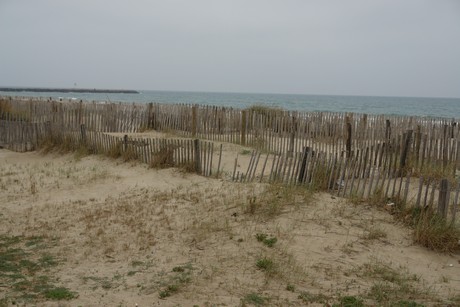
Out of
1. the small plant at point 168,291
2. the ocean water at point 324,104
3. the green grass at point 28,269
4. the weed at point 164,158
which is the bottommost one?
the green grass at point 28,269

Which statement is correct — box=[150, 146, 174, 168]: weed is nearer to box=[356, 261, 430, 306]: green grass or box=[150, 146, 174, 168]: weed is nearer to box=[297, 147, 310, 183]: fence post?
box=[297, 147, 310, 183]: fence post

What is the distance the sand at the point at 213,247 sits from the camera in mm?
3941

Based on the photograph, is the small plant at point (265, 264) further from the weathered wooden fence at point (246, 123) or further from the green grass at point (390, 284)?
the weathered wooden fence at point (246, 123)

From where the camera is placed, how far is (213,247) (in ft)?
16.5

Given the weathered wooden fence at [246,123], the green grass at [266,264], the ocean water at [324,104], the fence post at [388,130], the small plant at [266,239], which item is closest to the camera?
the green grass at [266,264]

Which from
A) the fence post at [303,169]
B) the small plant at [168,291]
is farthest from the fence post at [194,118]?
the small plant at [168,291]

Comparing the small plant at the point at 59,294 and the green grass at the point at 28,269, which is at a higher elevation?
the small plant at the point at 59,294

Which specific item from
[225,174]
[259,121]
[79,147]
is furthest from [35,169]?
[259,121]

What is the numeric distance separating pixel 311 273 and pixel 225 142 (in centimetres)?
890

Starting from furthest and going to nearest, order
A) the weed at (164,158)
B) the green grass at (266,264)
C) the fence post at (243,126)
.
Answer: the fence post at (243,126) < the weed at (164,158) < the green grass at (266,264)

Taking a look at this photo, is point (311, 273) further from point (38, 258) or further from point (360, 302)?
point (38, 258)

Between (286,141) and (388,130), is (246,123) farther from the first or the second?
(388,130)

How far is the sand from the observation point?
3941 millimetres

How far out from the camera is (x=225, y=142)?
42.9ft
